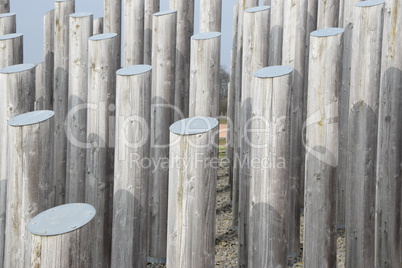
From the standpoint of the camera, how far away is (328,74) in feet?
11.9

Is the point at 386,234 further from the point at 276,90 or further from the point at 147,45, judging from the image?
the point at 147,45

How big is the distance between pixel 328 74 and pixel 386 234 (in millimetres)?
1255

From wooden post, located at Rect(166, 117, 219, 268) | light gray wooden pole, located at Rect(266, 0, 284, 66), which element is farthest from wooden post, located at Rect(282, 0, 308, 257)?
wooden post, located at Rect(166, 117, 219, 268)

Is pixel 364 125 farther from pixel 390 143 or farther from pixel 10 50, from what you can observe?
pixel 10 50

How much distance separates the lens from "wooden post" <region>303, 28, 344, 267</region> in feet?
11.9

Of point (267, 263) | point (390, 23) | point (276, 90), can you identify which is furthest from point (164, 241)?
point (390, 23)

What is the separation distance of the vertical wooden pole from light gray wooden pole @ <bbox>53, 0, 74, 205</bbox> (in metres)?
2.59

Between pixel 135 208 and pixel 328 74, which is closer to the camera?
pixel 328 74

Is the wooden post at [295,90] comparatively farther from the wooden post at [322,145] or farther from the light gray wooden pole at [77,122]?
the light gray wooden pole at [77,122]

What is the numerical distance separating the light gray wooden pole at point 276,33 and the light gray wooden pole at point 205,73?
657mm

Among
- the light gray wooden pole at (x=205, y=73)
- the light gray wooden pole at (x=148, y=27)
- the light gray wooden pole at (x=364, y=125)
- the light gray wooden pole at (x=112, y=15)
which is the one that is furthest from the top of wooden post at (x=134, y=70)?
the light gray wooden pole at (x=112, y=15)

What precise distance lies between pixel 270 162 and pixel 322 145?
1.37ft

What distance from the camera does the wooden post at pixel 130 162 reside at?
390 cm

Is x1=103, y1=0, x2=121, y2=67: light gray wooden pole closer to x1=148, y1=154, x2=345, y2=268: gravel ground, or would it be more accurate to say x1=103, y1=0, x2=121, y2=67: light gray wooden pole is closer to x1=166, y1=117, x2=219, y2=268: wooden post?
x1=148, y1=154, x2=345, y2=268: gravel ground
